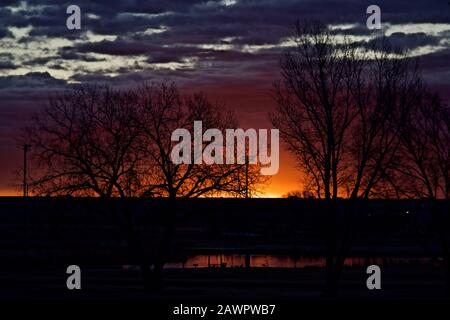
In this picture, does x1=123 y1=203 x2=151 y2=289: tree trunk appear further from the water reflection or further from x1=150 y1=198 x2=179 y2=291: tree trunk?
the water reflection

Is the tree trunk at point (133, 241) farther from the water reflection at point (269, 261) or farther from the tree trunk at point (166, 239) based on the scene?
the water reflection at point (269, 261)

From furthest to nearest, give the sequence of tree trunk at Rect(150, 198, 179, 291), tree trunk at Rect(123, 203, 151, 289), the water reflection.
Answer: the water reflection → tree trunk at Rect(150, 198, 179, 291) → tree trunk at Rect(123, 203, 151, 289)

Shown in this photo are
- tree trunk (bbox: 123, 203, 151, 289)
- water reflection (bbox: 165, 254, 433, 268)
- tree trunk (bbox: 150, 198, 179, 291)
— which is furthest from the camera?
water reflection (bbox: 165, 254, 433, 268)

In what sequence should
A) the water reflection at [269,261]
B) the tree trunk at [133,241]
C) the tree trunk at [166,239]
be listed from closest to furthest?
the tree trunk at [133,241] < the tree trunk at [166,239] < the water reflection at [269,261]

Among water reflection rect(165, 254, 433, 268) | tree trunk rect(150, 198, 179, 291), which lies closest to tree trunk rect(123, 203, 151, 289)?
tree trunk rect(150, 198, 179, 291)

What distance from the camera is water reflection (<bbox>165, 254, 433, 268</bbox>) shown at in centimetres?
5633

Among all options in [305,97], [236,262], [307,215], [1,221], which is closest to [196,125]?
[305,97]

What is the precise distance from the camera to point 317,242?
265ft

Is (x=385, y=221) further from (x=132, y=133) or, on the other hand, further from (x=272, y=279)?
(x=132, y=133)

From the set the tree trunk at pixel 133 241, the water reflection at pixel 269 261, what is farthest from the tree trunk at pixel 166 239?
the water reflection at pixel 269 261

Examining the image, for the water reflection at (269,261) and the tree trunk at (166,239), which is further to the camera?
the water reflection at (269,261)

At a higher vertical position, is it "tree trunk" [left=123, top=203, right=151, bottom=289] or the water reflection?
"tree trunk" [left=123, top=203, right=151, bottom=289]

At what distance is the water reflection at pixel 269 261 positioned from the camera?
56.3 m

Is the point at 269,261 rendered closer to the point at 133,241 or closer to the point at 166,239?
the point at 166,239
